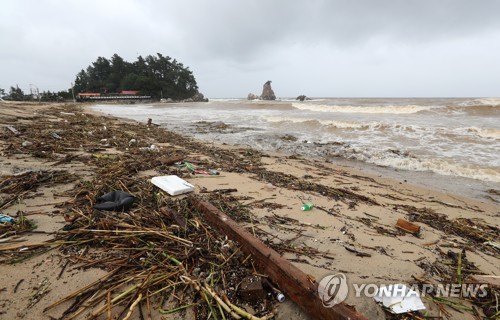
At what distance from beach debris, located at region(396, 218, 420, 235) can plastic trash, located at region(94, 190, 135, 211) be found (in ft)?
10.9

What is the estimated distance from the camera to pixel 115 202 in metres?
2.61

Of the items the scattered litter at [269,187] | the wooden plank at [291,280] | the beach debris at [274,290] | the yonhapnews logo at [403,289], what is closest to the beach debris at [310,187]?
the scattered litter at [269,187]

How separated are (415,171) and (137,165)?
22.6 ft

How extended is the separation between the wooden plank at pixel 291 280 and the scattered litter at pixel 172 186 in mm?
1303

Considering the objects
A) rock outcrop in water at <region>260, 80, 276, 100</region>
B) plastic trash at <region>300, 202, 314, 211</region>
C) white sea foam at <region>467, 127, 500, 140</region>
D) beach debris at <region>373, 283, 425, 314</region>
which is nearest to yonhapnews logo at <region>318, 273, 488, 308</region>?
beach debris at <region>373, 283, 425, 314</region>

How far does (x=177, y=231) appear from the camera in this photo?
220 centimetres

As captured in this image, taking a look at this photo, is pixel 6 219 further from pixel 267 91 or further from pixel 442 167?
pixel 267 91

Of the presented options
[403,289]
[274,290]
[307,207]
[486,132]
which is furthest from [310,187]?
[486,132]

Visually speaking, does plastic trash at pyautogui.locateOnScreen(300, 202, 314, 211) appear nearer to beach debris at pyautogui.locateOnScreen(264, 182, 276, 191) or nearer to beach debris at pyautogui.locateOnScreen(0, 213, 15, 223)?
beach debris at pyautogui.locateOnScreen(264, 182, 276, 191)

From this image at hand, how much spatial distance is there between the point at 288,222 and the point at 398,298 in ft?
4.22

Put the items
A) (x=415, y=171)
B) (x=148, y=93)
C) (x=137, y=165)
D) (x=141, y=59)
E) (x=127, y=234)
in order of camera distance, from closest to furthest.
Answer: (x=127, y=234), (x=137, y=165), (x=415, y=171), (x=148, y=93), (x=141, y=59)

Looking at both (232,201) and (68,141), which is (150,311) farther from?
(68,141)

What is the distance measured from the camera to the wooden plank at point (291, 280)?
1.28 metres

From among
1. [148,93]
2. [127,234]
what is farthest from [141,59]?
[127,234]
